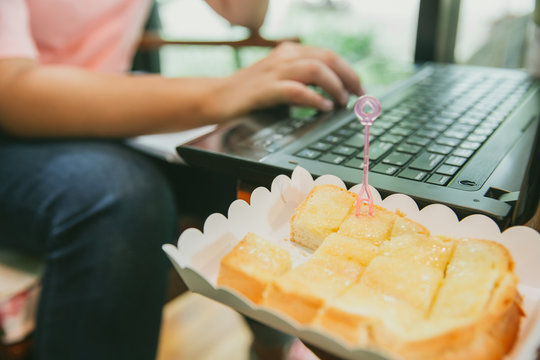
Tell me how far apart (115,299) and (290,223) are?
382mm

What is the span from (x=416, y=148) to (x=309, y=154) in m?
0.13

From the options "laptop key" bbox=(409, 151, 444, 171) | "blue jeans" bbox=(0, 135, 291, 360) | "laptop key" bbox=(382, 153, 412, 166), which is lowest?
"blue jeans" bbox=(0, 135, 291, 360)

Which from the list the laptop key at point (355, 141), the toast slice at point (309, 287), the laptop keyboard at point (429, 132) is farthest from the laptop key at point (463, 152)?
the toast slice at point (309, 287)

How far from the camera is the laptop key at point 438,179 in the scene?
39cm

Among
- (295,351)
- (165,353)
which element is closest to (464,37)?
(295,351)

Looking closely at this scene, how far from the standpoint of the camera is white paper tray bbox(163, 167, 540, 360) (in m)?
0.24

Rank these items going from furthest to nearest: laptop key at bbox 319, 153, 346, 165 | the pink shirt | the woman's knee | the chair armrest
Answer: the chair armrest
the pink shirt
the woman's knee
laptop key at bbox 319, 153, 346, 165

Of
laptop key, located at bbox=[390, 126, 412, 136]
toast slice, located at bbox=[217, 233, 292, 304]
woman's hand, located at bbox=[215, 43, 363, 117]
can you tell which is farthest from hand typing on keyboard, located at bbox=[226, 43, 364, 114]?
toast slice, located at bbox=[217, 233, 292, 304]

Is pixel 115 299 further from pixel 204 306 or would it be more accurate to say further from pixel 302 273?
pixel 204 306

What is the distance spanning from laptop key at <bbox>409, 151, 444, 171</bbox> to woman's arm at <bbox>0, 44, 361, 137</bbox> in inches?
8.5

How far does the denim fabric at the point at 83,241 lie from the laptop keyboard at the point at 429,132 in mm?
317

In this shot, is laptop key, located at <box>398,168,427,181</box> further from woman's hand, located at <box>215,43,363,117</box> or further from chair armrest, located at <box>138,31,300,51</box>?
chair armrest, located at <box>138,31,300,51</box>

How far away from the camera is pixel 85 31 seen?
3.02 feet

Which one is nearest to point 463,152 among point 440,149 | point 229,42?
point 440,149
